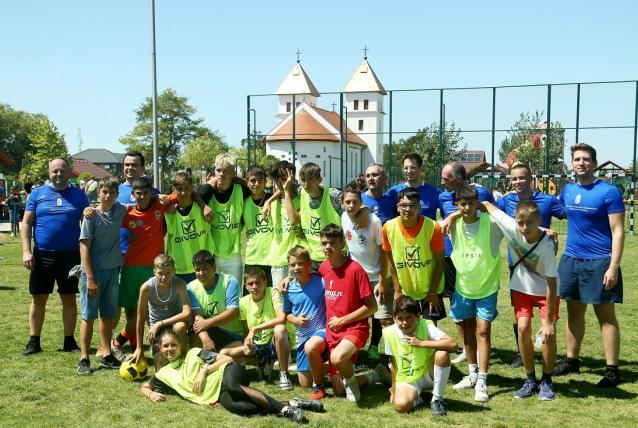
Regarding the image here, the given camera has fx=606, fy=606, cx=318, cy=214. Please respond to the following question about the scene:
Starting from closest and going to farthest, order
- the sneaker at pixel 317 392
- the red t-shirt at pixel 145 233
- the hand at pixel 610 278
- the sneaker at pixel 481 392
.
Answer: the sneaker at pixel 481 392 → the sneaker at pixel 317 392 → the hand at pixel 610 278 → the red t-shirt at pixel 145 233

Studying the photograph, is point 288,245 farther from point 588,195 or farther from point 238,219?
point 588,195

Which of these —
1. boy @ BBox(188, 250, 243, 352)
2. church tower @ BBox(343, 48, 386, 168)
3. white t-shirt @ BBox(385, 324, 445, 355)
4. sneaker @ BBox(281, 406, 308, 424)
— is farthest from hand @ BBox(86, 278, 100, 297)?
church tower @ BBox(343, 48, 386, 168)

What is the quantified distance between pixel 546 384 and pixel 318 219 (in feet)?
8.71

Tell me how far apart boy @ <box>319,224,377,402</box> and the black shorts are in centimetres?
292

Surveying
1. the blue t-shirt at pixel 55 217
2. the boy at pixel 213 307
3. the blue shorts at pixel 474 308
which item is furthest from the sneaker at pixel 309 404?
the blue t-shirt at pixel 55 217

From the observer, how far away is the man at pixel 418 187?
6.23 m

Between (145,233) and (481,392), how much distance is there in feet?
12.2

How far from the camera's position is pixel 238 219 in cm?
677

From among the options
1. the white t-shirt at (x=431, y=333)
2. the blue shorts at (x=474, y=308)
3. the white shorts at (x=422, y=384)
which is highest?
the blue shorts at (x=474, y=308)

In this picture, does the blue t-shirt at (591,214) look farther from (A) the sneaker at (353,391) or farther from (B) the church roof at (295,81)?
(B) the church roof at (295,81)

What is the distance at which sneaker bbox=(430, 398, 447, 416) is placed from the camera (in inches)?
192

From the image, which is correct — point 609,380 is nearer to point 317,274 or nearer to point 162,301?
point 317,274

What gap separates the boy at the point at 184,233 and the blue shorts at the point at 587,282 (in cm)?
376

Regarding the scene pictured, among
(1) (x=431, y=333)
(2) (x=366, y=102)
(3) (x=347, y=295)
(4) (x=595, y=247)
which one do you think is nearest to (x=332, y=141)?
(4) (x=595, y=247)
